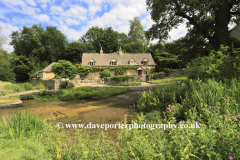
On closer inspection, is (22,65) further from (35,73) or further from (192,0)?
(192,0)

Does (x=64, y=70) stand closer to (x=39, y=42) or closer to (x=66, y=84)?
(x=66, y=84)

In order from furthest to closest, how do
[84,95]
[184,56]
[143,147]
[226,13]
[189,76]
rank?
1. [84,95]
2. [184,56]
3. [226,13]
4. [189,76]
5. [143,147]

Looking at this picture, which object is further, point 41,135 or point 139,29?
point 139,29

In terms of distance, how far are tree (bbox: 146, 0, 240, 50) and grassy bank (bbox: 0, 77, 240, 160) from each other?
741cm

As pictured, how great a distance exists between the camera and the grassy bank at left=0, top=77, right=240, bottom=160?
6.91 feet

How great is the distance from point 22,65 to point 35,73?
3761 millimetres

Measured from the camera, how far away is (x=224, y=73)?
7.63 metres

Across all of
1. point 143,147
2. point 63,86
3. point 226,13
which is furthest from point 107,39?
point 143,147

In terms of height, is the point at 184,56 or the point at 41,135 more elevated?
the point at 184,56

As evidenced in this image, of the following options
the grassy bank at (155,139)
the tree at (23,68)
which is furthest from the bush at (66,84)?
the tree at (23,68)

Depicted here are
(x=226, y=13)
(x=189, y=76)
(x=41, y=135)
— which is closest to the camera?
(x=41, y=135)

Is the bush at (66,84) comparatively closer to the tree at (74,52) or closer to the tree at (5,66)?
the tree at (5,66)

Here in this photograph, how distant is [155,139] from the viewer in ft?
8.74

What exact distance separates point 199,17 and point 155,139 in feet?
42.0
